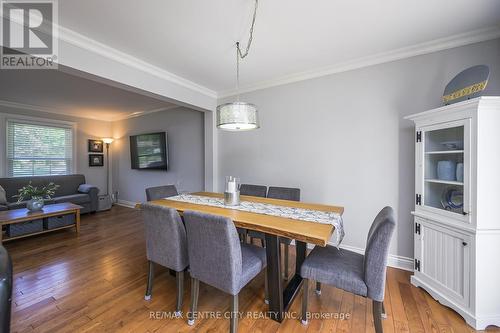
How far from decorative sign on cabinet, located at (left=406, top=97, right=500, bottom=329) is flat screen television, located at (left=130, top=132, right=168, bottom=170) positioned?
4.37 meters

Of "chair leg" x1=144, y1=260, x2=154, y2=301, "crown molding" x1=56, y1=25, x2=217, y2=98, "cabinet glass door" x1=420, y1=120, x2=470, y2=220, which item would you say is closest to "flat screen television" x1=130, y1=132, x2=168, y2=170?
"crown molding" x1=56, y1=25, x2=217, y2=98

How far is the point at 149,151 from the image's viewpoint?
4.85m

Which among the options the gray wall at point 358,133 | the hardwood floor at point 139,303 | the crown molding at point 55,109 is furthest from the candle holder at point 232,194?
the crown molding at point 55,109

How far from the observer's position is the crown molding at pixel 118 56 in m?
2.03

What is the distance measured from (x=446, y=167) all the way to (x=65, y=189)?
6519mm

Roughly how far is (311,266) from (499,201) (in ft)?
4.89

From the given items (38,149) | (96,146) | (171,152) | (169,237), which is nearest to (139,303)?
(169,237)

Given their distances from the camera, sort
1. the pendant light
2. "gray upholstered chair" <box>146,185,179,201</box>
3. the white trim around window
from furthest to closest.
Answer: the white trim around window
"gray upholstered chair" <box>146,185,179,201</box>
the pendant light

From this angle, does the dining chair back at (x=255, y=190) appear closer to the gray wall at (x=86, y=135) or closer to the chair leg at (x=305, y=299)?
the chair leg at (x=305, y=299)

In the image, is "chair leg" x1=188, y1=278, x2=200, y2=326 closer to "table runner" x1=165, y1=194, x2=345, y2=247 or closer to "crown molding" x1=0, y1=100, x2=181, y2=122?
"table runner" x1=165, y1=194, x2=345, y2=247

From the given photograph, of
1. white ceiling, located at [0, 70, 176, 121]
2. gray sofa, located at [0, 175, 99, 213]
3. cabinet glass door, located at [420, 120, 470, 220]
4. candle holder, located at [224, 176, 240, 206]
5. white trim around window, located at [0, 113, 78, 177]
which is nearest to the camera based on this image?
cabinet glass door, located at [420, 120, 470, 220]

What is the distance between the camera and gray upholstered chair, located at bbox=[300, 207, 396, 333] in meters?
1.33

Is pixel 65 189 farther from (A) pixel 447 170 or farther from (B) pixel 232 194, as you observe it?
(A) pixel 447 170

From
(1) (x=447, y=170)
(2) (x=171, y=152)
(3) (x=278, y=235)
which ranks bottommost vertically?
(3) (x=278, y=235)
